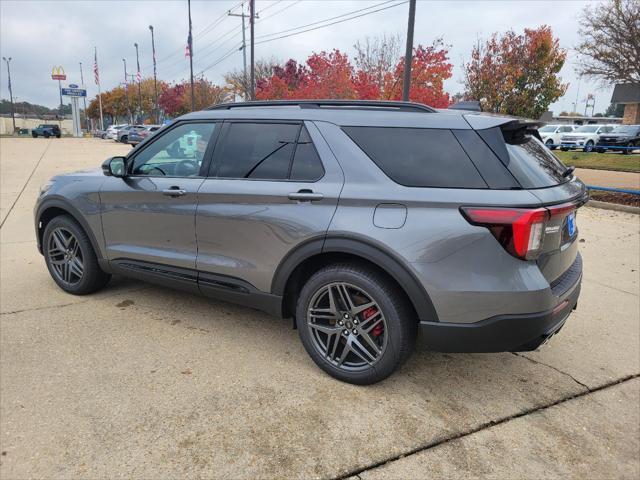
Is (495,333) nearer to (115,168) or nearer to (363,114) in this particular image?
(363,114)

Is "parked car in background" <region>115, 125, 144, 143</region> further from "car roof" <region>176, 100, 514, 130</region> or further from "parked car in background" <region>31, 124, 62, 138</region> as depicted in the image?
"car roof" <region>176, 100, 514, 130</region>

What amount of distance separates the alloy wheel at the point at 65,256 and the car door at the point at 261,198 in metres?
1.58

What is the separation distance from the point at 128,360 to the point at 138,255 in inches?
38.7

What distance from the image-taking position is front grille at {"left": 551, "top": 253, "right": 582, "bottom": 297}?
2.74m

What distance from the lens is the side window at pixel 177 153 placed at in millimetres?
3715

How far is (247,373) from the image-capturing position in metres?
3.21

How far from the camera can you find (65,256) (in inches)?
178

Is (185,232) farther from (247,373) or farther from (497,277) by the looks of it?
(497,277)

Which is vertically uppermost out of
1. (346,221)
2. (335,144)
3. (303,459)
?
(335,144)

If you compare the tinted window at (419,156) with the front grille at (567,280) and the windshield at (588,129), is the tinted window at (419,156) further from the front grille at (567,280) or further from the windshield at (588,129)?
the windshield at (588,129)

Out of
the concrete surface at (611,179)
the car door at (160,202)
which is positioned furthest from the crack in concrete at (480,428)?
the concrete surface at (611,179)

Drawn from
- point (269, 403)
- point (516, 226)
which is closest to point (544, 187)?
point (516, 226)

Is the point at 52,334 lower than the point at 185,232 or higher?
lower

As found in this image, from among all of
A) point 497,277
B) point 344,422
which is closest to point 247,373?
point 344,422
